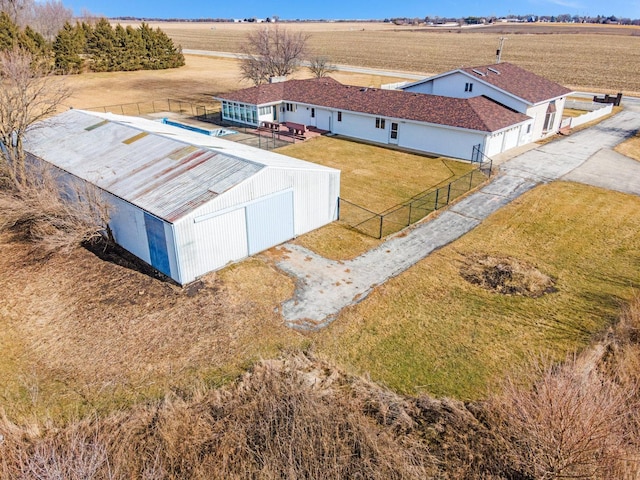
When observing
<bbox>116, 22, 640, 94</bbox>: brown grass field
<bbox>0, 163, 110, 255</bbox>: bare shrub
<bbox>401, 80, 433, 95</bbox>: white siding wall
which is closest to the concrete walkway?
<bbox>0, 163, 110, 255</bbox>: bare shrub

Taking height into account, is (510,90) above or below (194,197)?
above

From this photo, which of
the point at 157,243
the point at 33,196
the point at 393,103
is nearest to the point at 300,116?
the point at 393,103

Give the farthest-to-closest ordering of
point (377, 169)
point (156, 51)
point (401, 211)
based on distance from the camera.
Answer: point (156, 51) → point (377, 169) → point (401, 211)

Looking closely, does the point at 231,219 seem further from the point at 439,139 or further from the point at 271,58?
the point at 271,58

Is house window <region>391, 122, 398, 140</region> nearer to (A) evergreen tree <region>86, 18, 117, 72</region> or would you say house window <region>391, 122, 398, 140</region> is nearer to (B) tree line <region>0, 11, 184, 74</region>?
(B) tree line <region>0, 11, 184, 74</region>

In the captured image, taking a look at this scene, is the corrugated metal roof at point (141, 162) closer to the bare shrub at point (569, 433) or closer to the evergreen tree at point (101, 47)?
the bare shrub at point (569, 433)

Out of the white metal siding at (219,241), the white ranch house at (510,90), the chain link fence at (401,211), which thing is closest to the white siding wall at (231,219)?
the white metal siding at (219,241)
